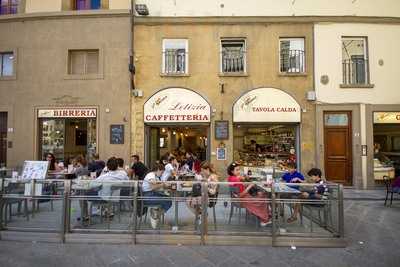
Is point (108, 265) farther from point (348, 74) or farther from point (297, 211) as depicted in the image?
point (348, 74)

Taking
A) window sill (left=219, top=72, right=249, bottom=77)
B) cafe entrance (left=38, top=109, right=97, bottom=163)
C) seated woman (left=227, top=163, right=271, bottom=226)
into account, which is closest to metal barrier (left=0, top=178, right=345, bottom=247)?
seated woman (left=227, top=163, right=271, bottom=226)

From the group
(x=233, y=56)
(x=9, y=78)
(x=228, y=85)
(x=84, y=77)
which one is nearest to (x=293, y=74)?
(x=233, y=56)

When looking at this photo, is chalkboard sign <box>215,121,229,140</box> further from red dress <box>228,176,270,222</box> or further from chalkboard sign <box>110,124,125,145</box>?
red dress <box>228,176,270,222</box>

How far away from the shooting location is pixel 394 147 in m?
13.8

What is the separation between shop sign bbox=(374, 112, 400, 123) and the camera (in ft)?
43.7

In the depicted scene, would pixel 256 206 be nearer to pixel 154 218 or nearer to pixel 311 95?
pixel 154 218

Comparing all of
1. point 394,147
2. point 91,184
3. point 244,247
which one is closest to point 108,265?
point 91,184

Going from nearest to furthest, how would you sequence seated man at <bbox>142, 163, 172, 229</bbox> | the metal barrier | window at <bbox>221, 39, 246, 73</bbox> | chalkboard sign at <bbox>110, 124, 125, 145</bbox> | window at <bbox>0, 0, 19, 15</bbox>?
the metal barrier < seated man at <bbox>142, 163, 172, 229</bbox> < chalkboard sign at <bbox>110, 124, 125, 145</bbox> < window at <bbox>221, 39, 246, 73</bbox> < window at <bbox>0, 0, 19, 15</bbox>

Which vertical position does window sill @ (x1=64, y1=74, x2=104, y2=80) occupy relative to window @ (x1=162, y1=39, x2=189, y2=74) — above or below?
below

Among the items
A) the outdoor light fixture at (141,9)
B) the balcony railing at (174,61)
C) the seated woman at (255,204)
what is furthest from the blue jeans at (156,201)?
the outdoor light fixture at (141,9)

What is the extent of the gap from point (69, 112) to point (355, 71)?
11465 mm

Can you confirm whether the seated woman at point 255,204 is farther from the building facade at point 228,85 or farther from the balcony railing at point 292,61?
the balcony railing at point 292,61

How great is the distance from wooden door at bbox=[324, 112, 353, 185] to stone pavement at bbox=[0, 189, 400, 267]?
6.80 meters

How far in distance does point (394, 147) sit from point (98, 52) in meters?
12.6
